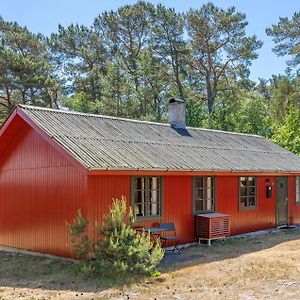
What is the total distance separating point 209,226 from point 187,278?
392 centimetres

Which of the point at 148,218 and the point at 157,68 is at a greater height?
the point at 157,68

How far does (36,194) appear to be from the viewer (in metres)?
11.7

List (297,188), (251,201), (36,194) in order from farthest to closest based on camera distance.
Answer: (297,188) < (251,201) < (36,194)

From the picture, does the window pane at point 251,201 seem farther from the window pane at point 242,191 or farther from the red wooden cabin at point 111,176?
the window pane at point 242,191

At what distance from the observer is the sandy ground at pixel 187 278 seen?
7742 mm

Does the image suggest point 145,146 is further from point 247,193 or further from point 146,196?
point 247,193

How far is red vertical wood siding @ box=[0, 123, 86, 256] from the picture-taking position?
1067cm

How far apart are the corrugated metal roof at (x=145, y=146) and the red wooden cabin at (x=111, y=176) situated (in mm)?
36

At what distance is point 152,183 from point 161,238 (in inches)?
56.7

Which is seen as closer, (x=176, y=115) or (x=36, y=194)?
(x=36, y=194)

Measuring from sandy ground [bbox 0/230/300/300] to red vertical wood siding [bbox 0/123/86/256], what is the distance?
23.6 inches

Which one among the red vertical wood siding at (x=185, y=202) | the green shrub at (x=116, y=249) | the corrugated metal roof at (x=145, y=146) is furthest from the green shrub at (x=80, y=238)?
the corrugated metal roof at (x=145, y=146)

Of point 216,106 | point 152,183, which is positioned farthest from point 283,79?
point 152,183

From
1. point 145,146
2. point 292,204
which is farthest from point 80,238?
point 292,204
